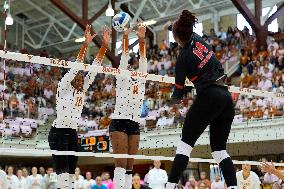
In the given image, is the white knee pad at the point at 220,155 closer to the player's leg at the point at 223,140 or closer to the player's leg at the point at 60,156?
the player's leg at the point at 223,140

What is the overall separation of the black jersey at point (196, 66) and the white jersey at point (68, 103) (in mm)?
1842

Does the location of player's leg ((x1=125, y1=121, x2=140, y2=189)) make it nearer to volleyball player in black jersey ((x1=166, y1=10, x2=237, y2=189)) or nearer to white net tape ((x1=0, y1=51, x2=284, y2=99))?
white net tape ((x1=0, y1=51, x2=284, y2=99))

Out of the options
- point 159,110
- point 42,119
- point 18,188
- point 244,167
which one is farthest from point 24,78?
point 244,167

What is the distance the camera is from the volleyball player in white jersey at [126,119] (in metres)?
5.98

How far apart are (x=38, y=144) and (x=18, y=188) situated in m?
5.78

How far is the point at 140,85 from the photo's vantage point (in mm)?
6293

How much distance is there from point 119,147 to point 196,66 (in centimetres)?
182

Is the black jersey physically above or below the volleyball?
below

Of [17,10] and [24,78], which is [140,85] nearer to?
[24,78]

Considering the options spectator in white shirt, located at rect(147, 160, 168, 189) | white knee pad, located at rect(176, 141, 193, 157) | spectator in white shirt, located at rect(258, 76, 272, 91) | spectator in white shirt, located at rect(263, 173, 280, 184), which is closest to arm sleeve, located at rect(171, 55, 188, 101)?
white knee pad, located at rect(176, 141, 193, 157)

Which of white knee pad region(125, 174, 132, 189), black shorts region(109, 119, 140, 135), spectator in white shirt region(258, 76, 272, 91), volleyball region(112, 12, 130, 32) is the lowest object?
white knee pad region(125, 174, 132, 189)

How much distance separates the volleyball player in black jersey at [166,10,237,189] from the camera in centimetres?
→ 448

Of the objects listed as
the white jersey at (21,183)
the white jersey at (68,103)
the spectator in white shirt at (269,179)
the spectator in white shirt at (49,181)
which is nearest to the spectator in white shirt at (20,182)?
the white jersey at (21,183)

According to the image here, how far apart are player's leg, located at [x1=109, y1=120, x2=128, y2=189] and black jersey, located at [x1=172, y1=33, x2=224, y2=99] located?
1606 millimetres
